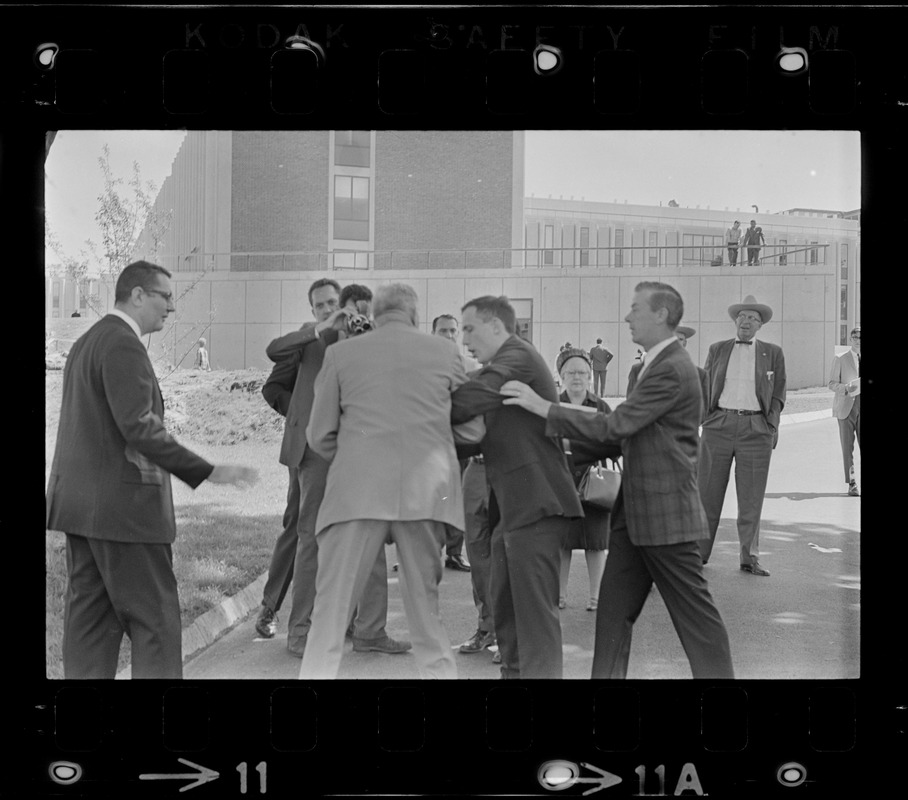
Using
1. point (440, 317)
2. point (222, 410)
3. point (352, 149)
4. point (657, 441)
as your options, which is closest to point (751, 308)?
point (657, 441)

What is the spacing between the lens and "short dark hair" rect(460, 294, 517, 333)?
2.96m

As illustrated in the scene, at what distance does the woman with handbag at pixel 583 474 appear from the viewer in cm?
303

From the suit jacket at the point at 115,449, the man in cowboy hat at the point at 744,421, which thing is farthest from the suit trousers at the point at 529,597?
the suit jacket at the point at 115,449

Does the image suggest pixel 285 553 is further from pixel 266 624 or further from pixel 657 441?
pixel 657 441

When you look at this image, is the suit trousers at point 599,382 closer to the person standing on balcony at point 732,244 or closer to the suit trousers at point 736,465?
the suit trousers at point 736,465

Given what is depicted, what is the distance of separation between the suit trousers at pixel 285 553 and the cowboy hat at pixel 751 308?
4.23ft

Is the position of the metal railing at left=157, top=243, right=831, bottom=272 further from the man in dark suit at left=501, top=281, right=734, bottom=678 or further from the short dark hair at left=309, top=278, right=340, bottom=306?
the man in dark suit at left=501, top=281, right=734, bottom=678

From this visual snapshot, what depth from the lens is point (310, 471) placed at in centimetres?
310

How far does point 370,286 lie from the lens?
294 centimetres

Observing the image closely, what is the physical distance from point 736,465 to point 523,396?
65 cm

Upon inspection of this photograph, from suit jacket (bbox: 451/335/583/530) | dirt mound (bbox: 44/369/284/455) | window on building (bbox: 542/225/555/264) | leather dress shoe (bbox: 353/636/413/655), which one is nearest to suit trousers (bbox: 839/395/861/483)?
suit jacket (bbox: 451/335/583/530)
